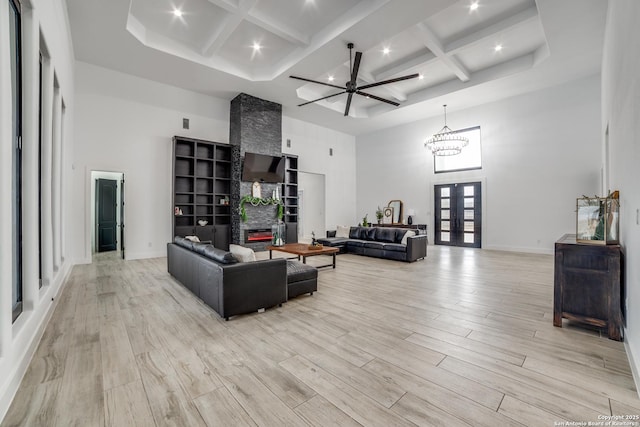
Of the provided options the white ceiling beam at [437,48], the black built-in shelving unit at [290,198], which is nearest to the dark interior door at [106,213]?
the black built-in shelving unit at [290,198]

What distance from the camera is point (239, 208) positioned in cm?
785

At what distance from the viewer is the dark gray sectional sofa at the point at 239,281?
119 inches

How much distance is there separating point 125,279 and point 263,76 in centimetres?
546

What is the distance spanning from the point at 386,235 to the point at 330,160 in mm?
5227

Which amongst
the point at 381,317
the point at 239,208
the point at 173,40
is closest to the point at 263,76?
the point at 173,40

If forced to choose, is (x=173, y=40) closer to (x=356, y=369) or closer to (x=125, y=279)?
(x=125, y=279)

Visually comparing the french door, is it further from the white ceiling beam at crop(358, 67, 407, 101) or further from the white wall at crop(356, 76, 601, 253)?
the white ceiling beam at crop(358, 67, 407, 101)

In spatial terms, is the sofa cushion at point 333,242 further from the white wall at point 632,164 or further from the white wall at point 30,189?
the white wall at point 632,164

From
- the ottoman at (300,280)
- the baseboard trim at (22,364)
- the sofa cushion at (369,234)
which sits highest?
the sofa cushion at (369,234)

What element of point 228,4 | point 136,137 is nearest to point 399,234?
point 228,4

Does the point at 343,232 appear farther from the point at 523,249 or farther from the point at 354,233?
the point at 523,249

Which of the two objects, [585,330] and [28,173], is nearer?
[28,173]

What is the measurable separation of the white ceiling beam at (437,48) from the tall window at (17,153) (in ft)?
18.4

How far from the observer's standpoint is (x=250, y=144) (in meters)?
8.00
